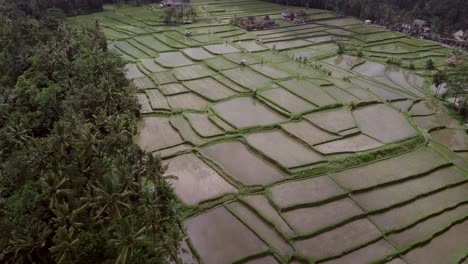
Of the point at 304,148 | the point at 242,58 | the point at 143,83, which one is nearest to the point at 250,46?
the point at 242,58

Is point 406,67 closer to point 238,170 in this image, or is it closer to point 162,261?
point 238,170

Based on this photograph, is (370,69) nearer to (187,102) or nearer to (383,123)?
(383,123)

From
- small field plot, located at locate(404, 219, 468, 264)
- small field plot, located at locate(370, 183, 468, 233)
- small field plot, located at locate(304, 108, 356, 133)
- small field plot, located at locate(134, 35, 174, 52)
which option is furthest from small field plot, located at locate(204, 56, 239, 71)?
small field plot, located at locate(404, 219, 468, 264)

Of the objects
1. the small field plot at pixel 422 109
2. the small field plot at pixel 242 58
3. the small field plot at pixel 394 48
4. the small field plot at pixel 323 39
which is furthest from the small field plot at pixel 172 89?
the small field plot at pixel 394 48

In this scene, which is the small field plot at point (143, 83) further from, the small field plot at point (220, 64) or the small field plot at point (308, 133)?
the small field plot at point (308, 133)

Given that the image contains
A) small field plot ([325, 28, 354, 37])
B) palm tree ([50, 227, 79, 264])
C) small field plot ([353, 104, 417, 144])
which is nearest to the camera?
palm tree ([50, 227, 79, 264])

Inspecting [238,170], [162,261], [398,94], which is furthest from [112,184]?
[398,94]

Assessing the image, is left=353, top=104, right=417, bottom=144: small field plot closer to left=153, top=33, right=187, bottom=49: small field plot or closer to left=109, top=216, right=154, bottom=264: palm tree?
left=109, top=216, right=154, bottom=264: palm tree
